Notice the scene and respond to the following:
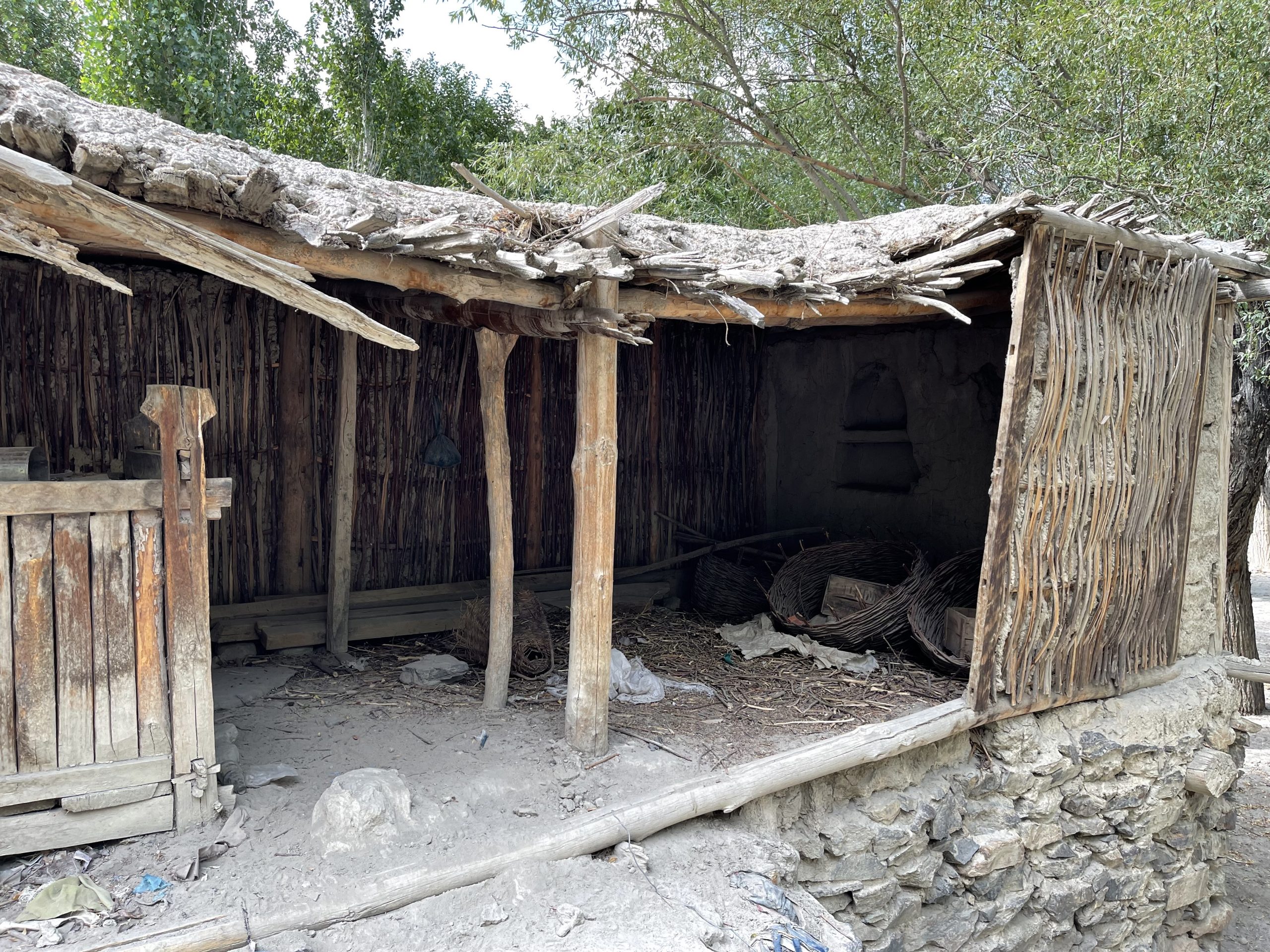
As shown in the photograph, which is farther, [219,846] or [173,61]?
[173,61]

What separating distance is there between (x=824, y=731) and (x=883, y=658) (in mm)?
1392

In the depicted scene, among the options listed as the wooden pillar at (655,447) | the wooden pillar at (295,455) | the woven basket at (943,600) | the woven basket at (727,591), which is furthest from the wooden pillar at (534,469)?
the woven basket at (943,600)

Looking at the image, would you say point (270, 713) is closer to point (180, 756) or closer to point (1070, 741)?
point (180, 756)

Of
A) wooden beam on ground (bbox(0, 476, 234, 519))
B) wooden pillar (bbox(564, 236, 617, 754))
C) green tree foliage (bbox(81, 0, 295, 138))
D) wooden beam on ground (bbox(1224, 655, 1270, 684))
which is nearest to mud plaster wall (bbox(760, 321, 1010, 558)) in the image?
wooden beam on ground (bbox(1224, 655, 1270, 684))

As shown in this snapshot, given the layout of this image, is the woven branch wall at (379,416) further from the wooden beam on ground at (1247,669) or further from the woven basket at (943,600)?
the wooden beam on ground at (1247,669)

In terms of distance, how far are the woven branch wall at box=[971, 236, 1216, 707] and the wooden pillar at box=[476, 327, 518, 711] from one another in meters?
2.36

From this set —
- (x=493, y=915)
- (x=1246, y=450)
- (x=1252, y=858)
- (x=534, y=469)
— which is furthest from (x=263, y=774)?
(x=1246, y=450)

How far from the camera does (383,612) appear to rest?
556 cm

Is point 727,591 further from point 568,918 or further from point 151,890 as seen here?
point 151,890

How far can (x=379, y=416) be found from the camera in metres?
5.59

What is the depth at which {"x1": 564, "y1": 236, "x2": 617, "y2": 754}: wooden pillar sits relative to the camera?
3867mm

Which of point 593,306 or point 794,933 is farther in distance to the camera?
point 593,306

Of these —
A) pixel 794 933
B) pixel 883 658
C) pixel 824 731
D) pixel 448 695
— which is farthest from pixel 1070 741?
pixel 448 695

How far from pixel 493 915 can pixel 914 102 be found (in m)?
9.08
